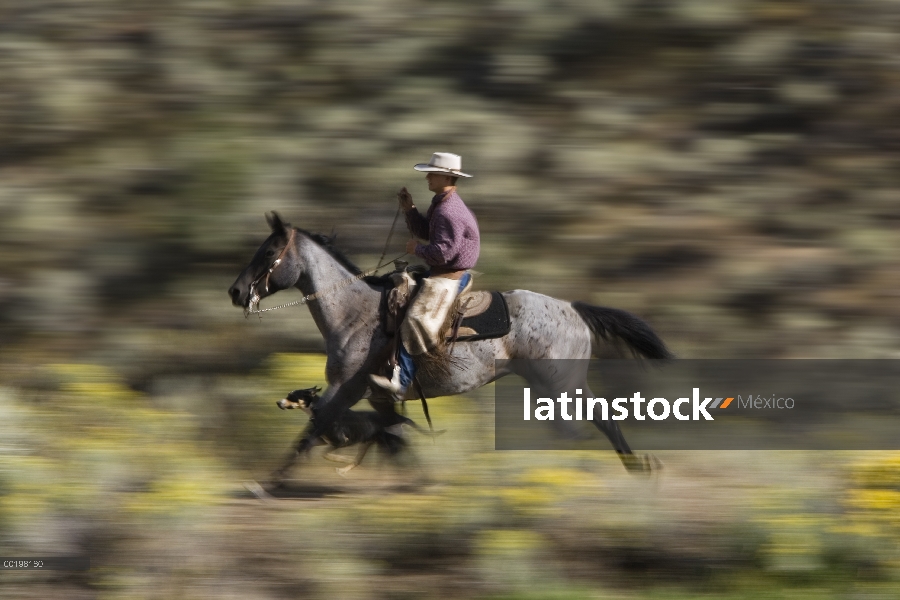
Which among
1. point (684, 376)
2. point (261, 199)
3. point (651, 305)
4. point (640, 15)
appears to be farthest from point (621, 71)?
point (261, 199)

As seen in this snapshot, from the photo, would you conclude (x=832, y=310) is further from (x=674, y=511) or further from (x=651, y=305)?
(x=674, y=511)

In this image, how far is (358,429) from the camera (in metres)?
6.07

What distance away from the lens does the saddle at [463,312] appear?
566 cm

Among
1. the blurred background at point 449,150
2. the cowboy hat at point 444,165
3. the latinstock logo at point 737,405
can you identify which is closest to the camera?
the cowboy hat at point 444,165

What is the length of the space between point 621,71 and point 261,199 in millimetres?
3013

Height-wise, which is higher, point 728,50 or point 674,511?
point 728,50

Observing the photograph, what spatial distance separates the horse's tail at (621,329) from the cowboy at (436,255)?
80cm

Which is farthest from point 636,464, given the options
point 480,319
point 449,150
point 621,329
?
point 449,150

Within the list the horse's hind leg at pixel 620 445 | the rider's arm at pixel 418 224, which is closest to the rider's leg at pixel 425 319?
the rider's arm at pixel 418 224

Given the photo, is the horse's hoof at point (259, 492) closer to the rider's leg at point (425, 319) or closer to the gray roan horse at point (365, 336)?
the gray roan horse at point (365, 336)

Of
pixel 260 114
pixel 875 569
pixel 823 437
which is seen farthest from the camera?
pixel 260 114

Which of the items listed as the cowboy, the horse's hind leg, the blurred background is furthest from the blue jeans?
the blurred background

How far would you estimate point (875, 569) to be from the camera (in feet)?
18.3

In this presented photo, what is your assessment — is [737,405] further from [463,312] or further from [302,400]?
[302,400]
